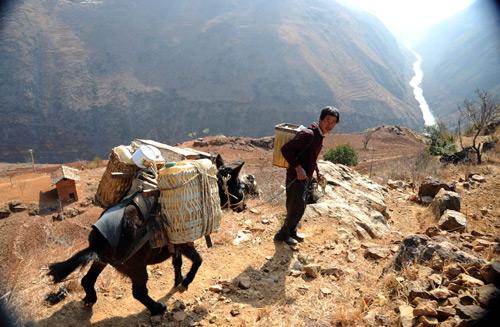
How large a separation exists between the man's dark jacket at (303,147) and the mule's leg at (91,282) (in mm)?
2272

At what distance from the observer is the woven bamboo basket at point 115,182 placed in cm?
364

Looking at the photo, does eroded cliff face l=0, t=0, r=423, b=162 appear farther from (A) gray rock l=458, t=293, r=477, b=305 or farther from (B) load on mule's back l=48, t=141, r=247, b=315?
(A) gray rock l=458, t=293, r=477, b=305

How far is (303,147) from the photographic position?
447 cm

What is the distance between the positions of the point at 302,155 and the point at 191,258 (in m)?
1.74

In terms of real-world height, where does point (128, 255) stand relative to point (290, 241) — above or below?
above

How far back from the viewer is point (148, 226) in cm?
334

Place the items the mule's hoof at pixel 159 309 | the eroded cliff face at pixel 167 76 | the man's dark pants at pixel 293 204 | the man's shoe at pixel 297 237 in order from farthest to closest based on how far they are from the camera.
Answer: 1. the eroded cliff face at pixel 167 76
2. the man's shoe at pixel 297 237
3. the man's dark pants at pixel 293 204
4. the mule's hoof at pixel 159 309

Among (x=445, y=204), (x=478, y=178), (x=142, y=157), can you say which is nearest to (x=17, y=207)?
(x=142, y=157)

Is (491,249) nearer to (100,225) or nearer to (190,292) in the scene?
(190,292)

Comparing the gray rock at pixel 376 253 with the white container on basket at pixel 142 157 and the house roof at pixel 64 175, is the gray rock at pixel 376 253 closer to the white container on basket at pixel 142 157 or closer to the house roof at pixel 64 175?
the white container on basket at pixel 142 157

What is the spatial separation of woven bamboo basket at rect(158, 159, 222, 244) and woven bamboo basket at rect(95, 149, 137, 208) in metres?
0.52

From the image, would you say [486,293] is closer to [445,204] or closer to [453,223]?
[453,223]

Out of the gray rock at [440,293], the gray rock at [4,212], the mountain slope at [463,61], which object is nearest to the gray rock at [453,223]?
the gray rock at [440,293]

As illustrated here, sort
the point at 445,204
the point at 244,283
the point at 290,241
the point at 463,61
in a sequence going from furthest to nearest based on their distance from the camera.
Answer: the point at 463,61, the point at 445,204, the point at 290,241, the point at 244,283
